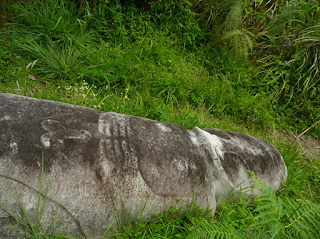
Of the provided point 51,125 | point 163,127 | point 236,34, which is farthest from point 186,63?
point 51,125

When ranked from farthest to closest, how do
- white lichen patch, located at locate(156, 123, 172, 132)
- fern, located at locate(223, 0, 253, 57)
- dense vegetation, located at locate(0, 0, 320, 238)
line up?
fern, located at locate(223, 0, 253, 57), dense vegetation, located at locate(0, 0, 320, 238), white lichen patch, located at locate(156, 123, 172, 132)

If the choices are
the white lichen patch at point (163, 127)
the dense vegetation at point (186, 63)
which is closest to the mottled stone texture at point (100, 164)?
the white lichen patch at point (163, 127)

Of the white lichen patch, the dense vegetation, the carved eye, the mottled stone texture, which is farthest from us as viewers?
the dense vegetation

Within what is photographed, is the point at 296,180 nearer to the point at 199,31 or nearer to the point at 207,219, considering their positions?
the point at 207,219

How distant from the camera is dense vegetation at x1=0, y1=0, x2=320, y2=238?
9.34 feet

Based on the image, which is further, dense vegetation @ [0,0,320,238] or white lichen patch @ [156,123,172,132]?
dense vegetation @ [0,0,320,238]

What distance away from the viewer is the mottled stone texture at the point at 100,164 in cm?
125

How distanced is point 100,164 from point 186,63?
2.78 metres

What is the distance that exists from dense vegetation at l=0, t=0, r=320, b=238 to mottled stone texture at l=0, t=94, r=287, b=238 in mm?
376

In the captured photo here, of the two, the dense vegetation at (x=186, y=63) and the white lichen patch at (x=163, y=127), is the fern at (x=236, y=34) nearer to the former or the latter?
the dense vegetation at (x=186, y=63)

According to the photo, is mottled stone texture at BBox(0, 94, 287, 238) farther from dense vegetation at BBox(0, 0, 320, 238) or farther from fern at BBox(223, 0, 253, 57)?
fern at BBox(223, 0, 253, 57)

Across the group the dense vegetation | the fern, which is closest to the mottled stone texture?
the dense vegetation

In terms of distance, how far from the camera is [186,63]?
3.83 meters

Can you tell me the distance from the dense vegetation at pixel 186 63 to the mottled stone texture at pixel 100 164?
0.38 metres
